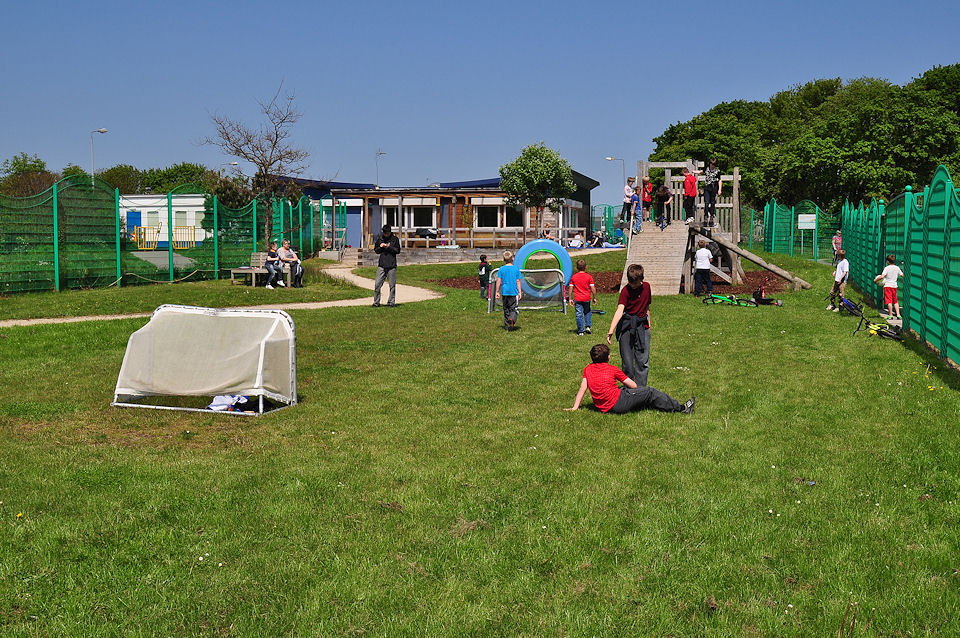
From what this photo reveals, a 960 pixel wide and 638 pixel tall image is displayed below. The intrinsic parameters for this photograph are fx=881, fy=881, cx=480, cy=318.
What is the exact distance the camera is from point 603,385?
859cm

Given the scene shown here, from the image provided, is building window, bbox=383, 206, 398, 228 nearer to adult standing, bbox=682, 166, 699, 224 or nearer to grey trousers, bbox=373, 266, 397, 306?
adult standing, bbox=682, 166, 699, 224

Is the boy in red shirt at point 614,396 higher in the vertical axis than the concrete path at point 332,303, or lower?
lower

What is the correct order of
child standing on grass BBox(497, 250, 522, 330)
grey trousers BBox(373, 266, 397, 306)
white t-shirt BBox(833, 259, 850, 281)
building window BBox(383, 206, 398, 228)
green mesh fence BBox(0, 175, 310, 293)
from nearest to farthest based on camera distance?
child standing on grass BBox(497, 250, 522, 330) → white t-shirt BBox(833, 259, 850, 281) → grey trousers BBox(373, 266, 397, 306) → green mesh fence BBox(0, 175, 310, 293) → building window BBox(383, 206, 398, 228)

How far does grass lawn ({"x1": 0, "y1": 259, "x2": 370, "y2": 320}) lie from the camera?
17.6m

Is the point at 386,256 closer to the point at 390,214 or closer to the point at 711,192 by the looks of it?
the point at 711,192

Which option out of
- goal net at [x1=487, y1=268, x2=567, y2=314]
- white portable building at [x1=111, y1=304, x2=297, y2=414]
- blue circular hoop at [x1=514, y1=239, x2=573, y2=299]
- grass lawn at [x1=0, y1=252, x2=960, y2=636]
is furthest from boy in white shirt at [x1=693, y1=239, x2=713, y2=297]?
white portable building at [x1=111, y1=304, x2=297, y2=414]

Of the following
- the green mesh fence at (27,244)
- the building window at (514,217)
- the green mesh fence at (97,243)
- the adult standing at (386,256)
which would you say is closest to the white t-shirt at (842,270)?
the adult standing at (386,256)

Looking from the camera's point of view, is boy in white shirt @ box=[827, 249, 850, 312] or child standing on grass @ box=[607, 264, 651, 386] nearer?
child standing on grass @ box=[607, 264, 651, 386]

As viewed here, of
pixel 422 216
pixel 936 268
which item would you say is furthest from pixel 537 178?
pixel 936 268

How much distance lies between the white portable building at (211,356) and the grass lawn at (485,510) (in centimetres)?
37

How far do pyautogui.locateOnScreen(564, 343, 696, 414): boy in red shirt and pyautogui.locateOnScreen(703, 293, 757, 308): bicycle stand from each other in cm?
1201

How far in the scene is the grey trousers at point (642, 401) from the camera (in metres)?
8.58

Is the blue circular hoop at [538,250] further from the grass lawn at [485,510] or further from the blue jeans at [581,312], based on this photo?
Answer: the grass lawn at [485,510]

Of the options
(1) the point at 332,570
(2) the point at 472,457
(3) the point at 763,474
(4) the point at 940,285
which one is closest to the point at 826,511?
(3) the point at 763,474
